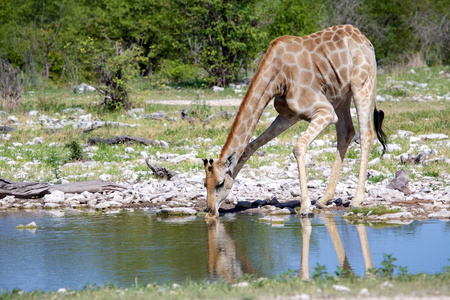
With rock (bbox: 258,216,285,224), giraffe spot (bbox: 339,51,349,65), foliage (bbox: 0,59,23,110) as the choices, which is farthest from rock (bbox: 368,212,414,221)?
foliage (bbox: 0,59,23,110)

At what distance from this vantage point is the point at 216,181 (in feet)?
30.2

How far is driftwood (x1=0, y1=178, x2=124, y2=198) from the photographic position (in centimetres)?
1130

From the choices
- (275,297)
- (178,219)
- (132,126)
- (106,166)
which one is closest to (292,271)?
(275,297)

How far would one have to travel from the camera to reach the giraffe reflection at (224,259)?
6.53 meters

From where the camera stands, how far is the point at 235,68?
30.6 m

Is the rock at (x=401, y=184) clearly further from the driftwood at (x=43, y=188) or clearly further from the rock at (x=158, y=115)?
the rock at (x=158, y=115)

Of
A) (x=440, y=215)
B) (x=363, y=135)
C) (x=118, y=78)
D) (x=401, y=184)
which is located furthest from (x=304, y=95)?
(x=118, y=78)

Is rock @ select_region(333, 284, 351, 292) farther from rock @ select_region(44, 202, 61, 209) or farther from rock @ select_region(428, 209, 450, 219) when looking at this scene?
rock @ select_region(44, 202, 61, 209)

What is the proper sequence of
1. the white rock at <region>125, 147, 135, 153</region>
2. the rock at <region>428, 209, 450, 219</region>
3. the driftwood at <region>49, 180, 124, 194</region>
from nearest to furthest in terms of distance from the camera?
the rock at <region>428, 209, 450, 219</region> < the driftwood at <region>49, 180, 124, 194</region> < the white rock at <region>125, 147, 135, 153</region>

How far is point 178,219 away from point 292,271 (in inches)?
142

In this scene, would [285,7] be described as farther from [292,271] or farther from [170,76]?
[292,271]

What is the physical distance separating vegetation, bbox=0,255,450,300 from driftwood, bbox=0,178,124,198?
5628 millimetres

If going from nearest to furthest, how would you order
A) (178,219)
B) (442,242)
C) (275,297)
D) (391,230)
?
(275,297)
(442,242)
(391,230)
(178,219)

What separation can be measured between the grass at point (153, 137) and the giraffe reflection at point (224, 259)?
168 inches
